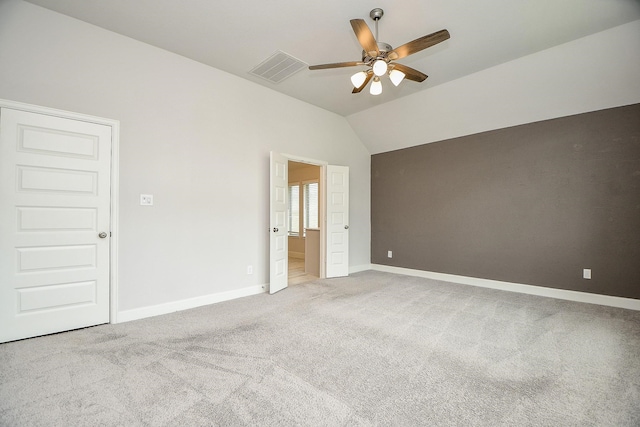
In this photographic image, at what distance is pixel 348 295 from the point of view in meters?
4.13

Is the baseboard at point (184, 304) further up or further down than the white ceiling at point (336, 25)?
further down

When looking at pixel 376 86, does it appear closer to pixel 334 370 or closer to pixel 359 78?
pixel 359 78

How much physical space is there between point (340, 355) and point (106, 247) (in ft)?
8.95

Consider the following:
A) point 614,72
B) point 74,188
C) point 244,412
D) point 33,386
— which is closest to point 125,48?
point 74,188

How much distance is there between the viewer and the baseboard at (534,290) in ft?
11.7

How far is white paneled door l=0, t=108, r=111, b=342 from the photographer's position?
254 centimetres

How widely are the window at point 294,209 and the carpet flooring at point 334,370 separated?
4849 mm

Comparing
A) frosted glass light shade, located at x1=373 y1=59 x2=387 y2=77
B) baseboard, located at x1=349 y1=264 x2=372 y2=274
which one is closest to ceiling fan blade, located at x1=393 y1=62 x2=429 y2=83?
frosted glass light shade, located at x1=373 y1=59 x2=387 y2=77

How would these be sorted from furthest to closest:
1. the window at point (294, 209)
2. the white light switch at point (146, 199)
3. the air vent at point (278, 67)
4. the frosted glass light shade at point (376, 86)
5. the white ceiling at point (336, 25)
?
the window at point (294, 209)
the air vent at point (278, 67)
the white light switch at point (146, 199)
the frosted glass light shade at point (376, 86)
the white ceiling at point (336, 25)

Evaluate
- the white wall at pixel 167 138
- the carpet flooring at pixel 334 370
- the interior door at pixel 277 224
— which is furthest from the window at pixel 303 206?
the carpet flooring at pixel 334 370

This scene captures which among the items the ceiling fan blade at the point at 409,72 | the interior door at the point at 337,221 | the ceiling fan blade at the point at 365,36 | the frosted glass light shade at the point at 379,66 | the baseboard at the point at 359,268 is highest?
the ceiling fan blade at the point at 365,36

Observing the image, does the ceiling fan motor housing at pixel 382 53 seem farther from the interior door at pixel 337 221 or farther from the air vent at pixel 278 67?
the interior door at pixel 337 221

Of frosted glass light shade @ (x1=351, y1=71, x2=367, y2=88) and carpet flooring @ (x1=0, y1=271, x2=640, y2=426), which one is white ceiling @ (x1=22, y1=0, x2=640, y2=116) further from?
carpet flooring @ (x1=0, y1=271, x2=640, y2=426)

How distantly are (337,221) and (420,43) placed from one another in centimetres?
350
